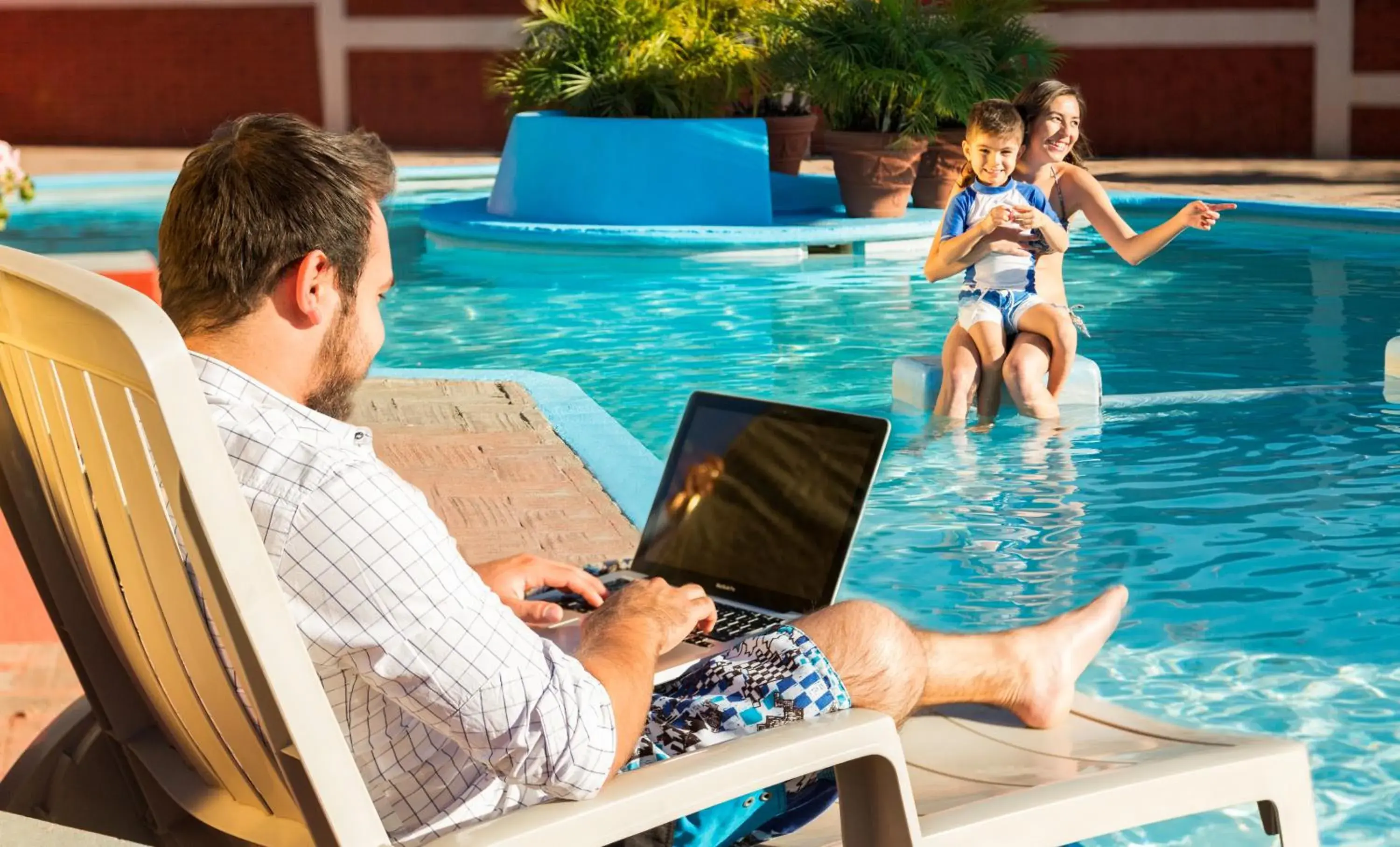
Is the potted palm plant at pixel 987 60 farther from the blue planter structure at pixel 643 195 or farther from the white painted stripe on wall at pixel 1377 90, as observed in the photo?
the white painted stripe on wall at pixel 1377 90

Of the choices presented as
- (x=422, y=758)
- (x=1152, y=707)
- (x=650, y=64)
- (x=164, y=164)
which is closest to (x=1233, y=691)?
(x=1152, y=707)

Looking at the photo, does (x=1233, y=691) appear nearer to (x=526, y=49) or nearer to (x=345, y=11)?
(x=526, y=49)

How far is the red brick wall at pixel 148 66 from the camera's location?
2267 centimetres

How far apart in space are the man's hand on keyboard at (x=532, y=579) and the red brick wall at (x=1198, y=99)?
1899 centimetres

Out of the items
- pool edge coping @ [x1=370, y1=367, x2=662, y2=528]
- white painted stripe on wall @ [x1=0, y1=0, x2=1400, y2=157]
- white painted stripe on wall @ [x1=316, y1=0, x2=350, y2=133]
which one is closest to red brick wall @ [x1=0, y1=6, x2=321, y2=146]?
white painted stripe on wall @ [x1=316, y1=0, x2=350, y2=133]

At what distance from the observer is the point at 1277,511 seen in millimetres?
5195

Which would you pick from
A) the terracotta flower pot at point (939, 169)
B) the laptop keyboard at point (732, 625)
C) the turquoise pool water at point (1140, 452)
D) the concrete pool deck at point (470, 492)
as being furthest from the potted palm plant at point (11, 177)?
the terracotta flower pot at point (939, 169)

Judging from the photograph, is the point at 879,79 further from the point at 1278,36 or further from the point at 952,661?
the point at 952,661

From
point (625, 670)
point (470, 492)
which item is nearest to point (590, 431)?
point (470, 492)

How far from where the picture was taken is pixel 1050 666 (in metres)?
2.36

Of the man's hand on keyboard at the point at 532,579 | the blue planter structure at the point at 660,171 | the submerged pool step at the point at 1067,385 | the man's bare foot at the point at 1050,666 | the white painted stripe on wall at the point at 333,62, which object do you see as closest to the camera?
the man's bare foot at the point at 1050,666

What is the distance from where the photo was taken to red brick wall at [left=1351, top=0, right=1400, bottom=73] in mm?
19250

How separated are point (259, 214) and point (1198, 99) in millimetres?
19974

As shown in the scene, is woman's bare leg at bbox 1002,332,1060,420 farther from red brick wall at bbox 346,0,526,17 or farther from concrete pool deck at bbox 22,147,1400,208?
red brick wall at bbox 346,0,526,17
